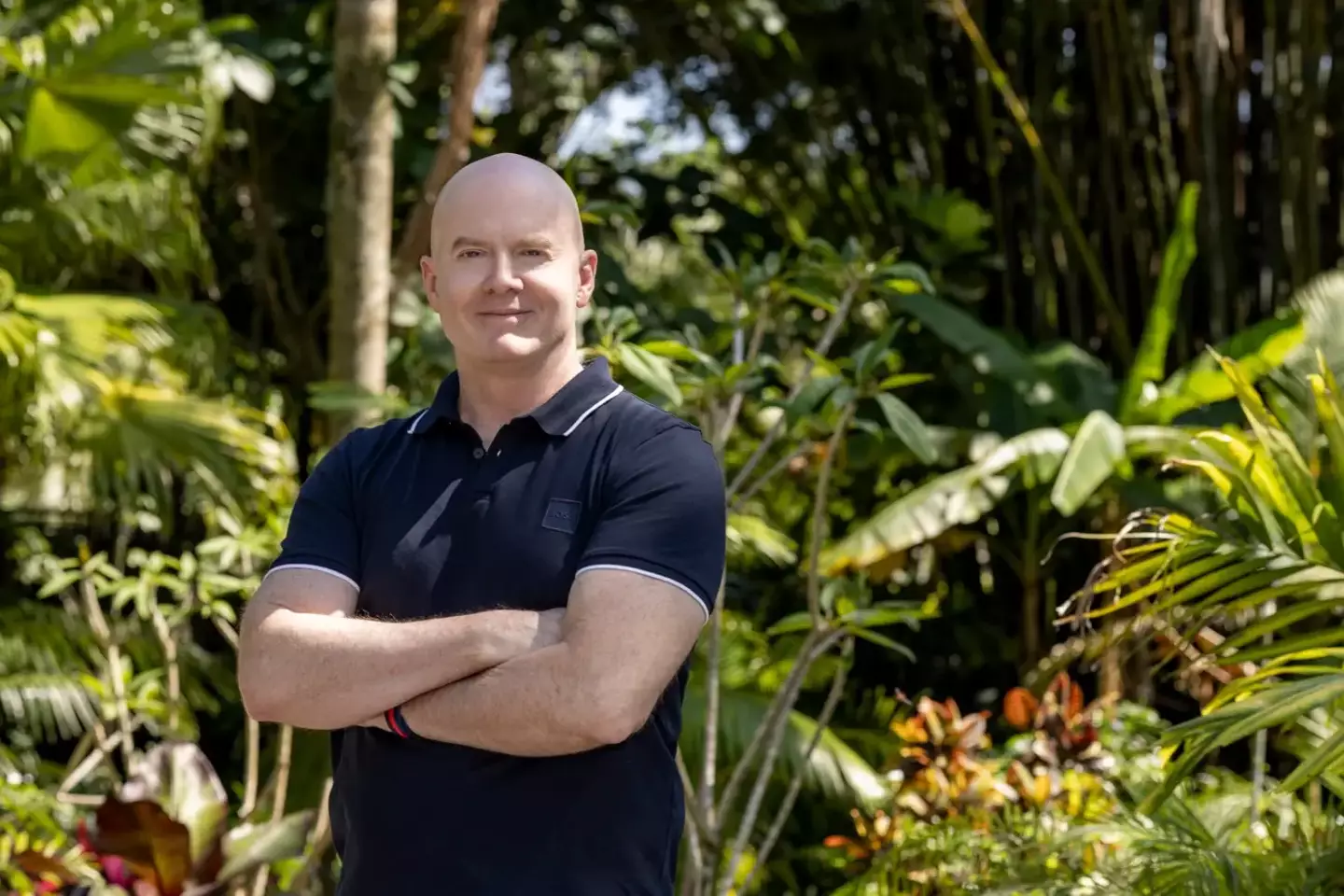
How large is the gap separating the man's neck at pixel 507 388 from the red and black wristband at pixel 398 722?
338 mm

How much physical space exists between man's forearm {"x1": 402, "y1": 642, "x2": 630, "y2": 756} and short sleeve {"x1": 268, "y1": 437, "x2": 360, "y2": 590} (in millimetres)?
273

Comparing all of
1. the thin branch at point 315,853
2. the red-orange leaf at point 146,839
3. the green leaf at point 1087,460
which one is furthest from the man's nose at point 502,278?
the green leaf at point 1087,460

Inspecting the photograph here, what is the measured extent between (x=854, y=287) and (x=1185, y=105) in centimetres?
361

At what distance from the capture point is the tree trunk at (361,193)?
4227mm

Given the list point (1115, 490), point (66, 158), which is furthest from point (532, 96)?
point (1115, 490)

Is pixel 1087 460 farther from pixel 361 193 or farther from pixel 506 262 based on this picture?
pixel 506 262

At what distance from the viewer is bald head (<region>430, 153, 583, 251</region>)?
1.83 metres

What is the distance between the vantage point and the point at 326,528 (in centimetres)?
192

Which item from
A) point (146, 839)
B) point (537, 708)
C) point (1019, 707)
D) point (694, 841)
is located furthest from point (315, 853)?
point (537, 708)

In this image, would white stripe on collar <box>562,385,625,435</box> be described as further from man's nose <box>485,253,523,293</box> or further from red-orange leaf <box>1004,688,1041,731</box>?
red-orange leaf <box>1004,688,1041,731</box>

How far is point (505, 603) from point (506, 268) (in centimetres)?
39

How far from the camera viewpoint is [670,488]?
1.78m

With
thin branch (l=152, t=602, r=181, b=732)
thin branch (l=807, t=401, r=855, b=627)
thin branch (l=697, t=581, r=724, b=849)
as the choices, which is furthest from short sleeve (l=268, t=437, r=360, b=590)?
thin branch (l=152, t=602, r=181, b=732)

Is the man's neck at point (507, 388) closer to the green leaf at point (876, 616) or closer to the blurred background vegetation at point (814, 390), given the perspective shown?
the blurred background vegetation at point (814, 390)
